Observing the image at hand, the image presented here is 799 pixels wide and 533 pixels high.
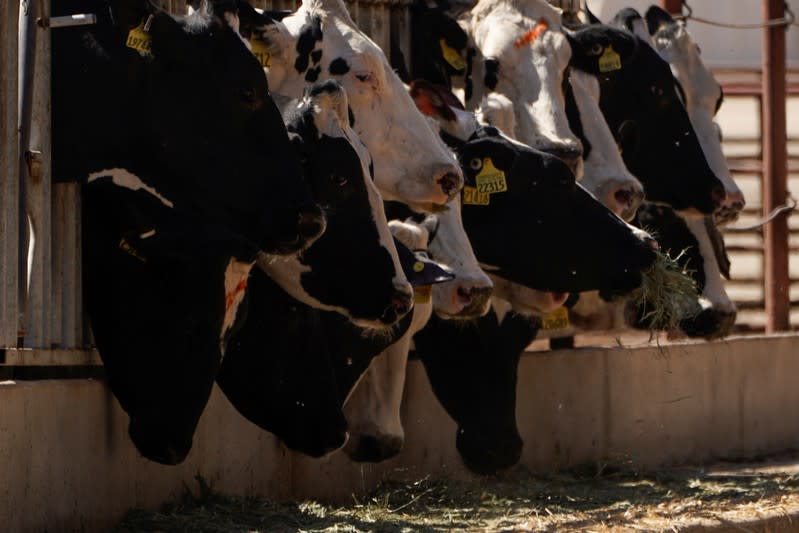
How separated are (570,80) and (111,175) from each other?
3580mm

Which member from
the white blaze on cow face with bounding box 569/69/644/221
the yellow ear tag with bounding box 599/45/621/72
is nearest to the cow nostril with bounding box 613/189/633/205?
the white blaze on cow face with bounding box 569/69/644/221

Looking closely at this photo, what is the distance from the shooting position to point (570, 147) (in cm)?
867

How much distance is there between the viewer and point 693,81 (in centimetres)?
1066

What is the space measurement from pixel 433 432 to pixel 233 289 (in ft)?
7.86

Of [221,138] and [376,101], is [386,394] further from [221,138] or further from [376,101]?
[221,138]

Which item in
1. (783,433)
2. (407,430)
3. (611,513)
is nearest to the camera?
(611,513)

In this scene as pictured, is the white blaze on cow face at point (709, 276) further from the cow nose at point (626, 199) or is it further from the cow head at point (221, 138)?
the cow head at point (221, 138)

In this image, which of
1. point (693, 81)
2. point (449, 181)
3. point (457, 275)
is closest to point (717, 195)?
point (693, 81)

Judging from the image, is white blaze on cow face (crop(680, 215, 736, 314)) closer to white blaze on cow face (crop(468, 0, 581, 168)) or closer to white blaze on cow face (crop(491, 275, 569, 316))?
white blaze on cow face (crop(468, 0, 581, 168))

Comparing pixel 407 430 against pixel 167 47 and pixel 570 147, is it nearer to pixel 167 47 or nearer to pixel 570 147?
pixel 570 147

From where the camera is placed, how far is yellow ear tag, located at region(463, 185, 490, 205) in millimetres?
8383

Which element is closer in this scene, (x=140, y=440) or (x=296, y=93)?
(x=140, y=440)

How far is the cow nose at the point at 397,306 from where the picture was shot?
6.76m

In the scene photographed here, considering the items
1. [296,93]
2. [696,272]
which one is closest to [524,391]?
[696,272]
